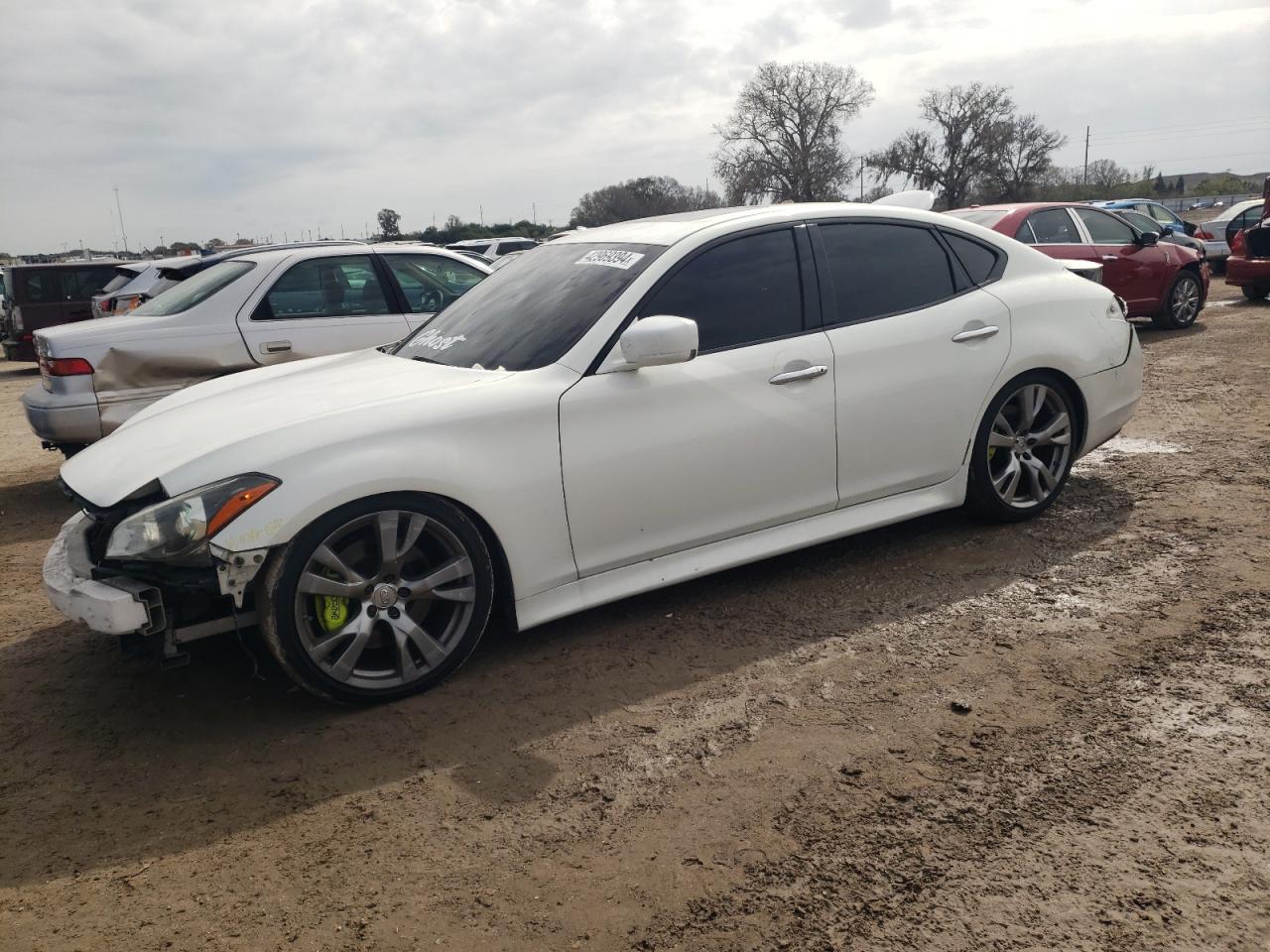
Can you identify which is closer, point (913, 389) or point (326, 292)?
point (913, 389)

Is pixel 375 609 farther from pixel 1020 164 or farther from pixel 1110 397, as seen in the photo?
pixel 1020 164

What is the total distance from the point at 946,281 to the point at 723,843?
3.14 m

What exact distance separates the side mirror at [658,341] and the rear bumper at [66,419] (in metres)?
4.51

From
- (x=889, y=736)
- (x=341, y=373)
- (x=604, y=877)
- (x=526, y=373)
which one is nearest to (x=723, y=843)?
(x=604, y=877)

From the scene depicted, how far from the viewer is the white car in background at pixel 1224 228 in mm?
19984

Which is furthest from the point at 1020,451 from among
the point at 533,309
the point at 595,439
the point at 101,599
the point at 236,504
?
the point at 101,599

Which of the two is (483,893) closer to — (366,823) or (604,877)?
(604,877)

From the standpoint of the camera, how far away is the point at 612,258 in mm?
4332

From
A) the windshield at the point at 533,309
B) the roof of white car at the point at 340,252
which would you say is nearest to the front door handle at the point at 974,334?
the windshield at the point at 533,309

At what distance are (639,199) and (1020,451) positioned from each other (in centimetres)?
6454

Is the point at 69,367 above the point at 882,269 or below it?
below

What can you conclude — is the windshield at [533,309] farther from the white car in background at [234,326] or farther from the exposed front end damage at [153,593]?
the white car in background at [234,326]

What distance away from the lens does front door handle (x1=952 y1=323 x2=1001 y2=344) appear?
15.3ft

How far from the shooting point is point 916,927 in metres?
2.32
